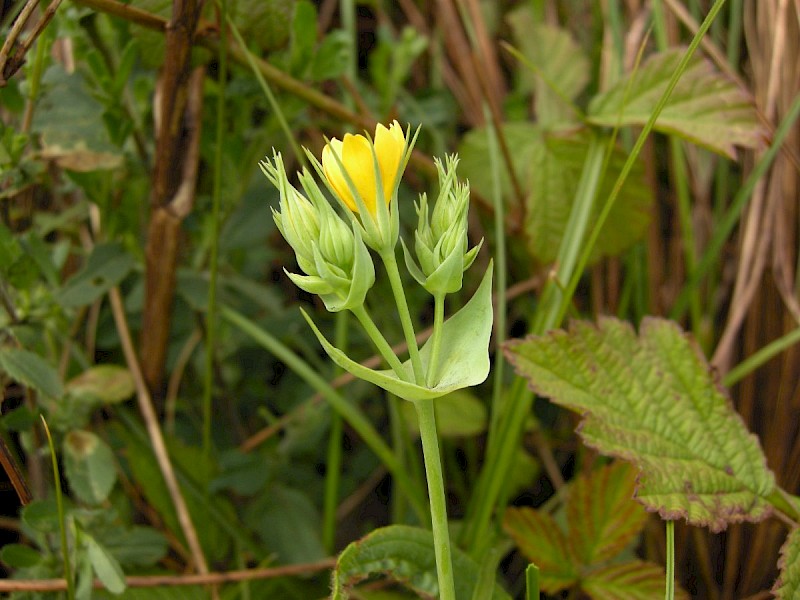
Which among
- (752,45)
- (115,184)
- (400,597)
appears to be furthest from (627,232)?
(115,184)

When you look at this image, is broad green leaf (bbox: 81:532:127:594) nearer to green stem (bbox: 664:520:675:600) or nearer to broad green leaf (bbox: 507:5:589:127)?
green stem (bbox: 664:520:675:600)

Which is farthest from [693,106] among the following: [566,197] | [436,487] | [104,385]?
[104,385]

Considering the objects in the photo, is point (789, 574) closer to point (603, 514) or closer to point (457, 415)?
point (603, 514)

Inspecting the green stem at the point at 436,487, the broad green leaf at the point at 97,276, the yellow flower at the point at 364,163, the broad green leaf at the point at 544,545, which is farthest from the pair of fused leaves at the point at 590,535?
the broad green leaf at the point at 97,276

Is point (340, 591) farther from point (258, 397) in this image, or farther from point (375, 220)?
point (258, 397)

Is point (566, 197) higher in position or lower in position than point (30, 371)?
higher
